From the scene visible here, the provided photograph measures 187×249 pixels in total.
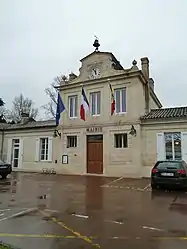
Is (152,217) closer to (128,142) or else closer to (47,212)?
(47,212)

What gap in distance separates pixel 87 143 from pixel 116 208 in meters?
12.1

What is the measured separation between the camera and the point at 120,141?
62.3 ft

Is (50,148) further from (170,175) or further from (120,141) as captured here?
(170,175)

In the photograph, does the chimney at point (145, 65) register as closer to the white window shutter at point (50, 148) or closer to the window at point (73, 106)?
the window at point (73, 106)

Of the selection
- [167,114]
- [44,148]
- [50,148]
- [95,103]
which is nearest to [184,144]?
[167,114]

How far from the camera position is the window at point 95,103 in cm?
2030

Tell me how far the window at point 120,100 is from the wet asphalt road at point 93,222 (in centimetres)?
993

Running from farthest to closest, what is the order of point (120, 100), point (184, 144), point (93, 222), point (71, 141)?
1. point (71, 141)
2. point (120, 100)
3. point (184, 144)
4. point (93, 222)

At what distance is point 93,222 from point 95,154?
13.3m

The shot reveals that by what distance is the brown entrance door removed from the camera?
1942cm

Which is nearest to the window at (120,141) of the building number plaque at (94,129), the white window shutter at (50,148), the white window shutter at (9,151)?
the building number plaque at (94,129)

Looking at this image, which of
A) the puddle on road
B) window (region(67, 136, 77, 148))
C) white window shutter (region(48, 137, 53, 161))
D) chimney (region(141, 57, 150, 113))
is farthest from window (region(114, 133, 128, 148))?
the puddle on road

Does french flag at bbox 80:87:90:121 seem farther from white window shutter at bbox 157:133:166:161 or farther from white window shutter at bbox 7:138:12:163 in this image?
white window shutter at bbox 7:138:12:163

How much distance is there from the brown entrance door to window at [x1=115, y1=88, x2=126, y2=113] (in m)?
2.47
